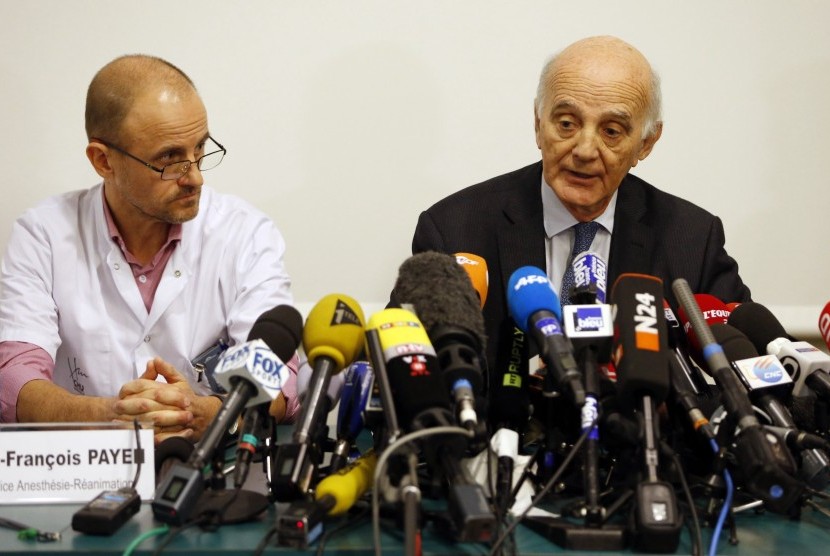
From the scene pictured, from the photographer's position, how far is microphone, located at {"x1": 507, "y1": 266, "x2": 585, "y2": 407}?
4.28ft

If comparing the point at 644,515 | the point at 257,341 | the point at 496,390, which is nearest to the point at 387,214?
the point at 496,390

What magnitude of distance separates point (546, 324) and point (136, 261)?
1348mm

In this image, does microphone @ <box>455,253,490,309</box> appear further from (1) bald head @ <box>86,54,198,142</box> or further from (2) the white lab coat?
(1) bald head @ <box>86,54,198,142</box>

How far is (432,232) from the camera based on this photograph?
7.99 feet

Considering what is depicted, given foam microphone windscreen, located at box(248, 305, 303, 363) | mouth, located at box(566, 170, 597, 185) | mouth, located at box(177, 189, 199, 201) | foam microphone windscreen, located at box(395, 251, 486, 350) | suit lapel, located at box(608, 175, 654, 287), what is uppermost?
mouth, located at box(566, 170, 597, 185)

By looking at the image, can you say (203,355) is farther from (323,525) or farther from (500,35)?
(500,35)

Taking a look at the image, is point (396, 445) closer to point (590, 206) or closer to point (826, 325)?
point (826, 325)

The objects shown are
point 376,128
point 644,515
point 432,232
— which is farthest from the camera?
point 376,128

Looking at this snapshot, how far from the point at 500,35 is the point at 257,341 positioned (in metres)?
1.80

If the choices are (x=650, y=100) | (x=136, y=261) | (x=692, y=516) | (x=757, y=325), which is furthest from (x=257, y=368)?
(x=650, y=100)

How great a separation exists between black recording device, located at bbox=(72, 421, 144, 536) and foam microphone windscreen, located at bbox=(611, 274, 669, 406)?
0.75m

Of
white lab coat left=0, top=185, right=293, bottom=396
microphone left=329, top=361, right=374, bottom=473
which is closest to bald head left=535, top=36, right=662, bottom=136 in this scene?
white lab coat left=0, top=185, right=293, bottom=396

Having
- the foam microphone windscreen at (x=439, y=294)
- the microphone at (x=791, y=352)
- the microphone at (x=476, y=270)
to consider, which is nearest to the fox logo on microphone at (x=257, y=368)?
the foam microphone windscreen at (x=439, y=294)

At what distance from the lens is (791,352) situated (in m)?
1.54
